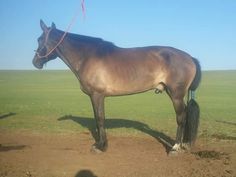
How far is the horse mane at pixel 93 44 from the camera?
33.4 feet

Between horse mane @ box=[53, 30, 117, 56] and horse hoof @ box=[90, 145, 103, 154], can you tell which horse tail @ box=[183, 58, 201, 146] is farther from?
horse mane @ box=[53, 30, 117, 56]

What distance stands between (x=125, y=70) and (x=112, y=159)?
2.55 m

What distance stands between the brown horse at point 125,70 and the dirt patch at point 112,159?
2.28ft

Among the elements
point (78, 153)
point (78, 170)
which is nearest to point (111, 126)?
point (78, 153)

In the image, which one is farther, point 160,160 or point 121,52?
point 121,52

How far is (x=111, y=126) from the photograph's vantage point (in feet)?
50.9

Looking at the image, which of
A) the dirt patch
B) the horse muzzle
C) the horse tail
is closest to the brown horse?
the horse tail

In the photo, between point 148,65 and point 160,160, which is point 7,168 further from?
point 148,65

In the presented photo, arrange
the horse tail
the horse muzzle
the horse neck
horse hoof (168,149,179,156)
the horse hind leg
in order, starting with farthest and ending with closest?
the horse muzzle, the horse neck, the horse tail, the horse hind leg, horse hoof (168,149,179,156)

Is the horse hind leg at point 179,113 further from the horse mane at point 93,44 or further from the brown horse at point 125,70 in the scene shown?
the horse mane at point 93,44

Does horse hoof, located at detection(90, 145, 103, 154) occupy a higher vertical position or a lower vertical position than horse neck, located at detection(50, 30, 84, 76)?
lower

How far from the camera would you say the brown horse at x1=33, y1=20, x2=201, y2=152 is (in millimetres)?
9914

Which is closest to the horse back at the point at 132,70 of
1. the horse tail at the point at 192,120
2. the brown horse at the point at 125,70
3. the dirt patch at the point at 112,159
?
the brown horse at the point at 125,70

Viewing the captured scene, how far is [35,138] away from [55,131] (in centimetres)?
192
